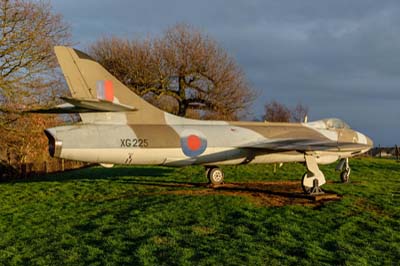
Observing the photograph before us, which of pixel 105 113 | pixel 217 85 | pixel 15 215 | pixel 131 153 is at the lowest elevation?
pixel 15 215

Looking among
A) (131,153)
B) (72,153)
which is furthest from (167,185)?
(72,153)

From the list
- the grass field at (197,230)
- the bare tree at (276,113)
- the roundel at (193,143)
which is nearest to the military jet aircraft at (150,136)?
the roundel at (193,143)

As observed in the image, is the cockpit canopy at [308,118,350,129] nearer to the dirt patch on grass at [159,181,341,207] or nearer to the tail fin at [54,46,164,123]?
the dirt patch on grass at [159,181,341,207]

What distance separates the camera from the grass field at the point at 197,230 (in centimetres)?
731

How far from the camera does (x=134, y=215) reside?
35.0 feet

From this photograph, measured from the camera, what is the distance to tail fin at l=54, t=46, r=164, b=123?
1180 cm

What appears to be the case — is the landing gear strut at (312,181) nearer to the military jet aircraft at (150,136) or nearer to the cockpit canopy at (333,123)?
the military jet aircraft at (150,136)

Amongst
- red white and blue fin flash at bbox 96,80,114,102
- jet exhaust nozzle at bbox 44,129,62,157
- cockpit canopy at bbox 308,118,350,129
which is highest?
red white and blue fin flash at bbox 96,80,114,102

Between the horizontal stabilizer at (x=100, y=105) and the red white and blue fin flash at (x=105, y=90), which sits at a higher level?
the red white and blue fin flash at (x=105, y=90)

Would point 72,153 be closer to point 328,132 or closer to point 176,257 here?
point 176,257

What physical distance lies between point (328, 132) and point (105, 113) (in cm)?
995

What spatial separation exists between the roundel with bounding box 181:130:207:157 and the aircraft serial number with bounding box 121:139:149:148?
145 centimetres

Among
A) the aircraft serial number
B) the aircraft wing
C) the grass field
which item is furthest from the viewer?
the aircraft wing

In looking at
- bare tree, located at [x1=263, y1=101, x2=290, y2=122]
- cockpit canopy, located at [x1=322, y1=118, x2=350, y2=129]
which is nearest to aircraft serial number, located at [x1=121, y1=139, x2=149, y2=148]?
cockpit canopy, located at [x1=322, y1=118, x2=350, y2=129]
